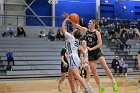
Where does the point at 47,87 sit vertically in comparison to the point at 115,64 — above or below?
above

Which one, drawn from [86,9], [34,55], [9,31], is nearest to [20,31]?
[9,31]

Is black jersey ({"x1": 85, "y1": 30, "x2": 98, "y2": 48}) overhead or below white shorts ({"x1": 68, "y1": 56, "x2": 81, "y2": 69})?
overhead

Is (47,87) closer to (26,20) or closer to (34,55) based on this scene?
(34,55)

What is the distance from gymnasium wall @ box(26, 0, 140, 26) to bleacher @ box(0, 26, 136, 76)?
487 centimetres

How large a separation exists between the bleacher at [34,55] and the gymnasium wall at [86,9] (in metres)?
4.87

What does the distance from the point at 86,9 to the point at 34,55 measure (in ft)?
39.3

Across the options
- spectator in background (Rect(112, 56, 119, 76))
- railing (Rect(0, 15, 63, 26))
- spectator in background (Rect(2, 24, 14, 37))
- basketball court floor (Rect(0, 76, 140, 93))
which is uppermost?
railing (Rect(0, 15, 63, 26))

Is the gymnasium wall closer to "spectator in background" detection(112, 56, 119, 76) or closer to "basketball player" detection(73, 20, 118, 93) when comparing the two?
"spectator in background" detection(112, 56, 119, 76)

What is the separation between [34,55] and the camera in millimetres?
25828

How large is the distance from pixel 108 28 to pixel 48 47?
7.16 metres

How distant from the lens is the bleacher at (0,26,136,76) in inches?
950

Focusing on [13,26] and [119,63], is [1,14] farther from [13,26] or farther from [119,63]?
[119,63]

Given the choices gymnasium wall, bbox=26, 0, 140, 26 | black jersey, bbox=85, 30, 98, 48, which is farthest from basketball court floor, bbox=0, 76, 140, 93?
gymnasium wall, bbox=26, 0, 140, 26

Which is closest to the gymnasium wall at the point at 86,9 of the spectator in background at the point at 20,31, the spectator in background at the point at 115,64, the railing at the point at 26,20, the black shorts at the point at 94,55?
the railing at the point at 26,20
